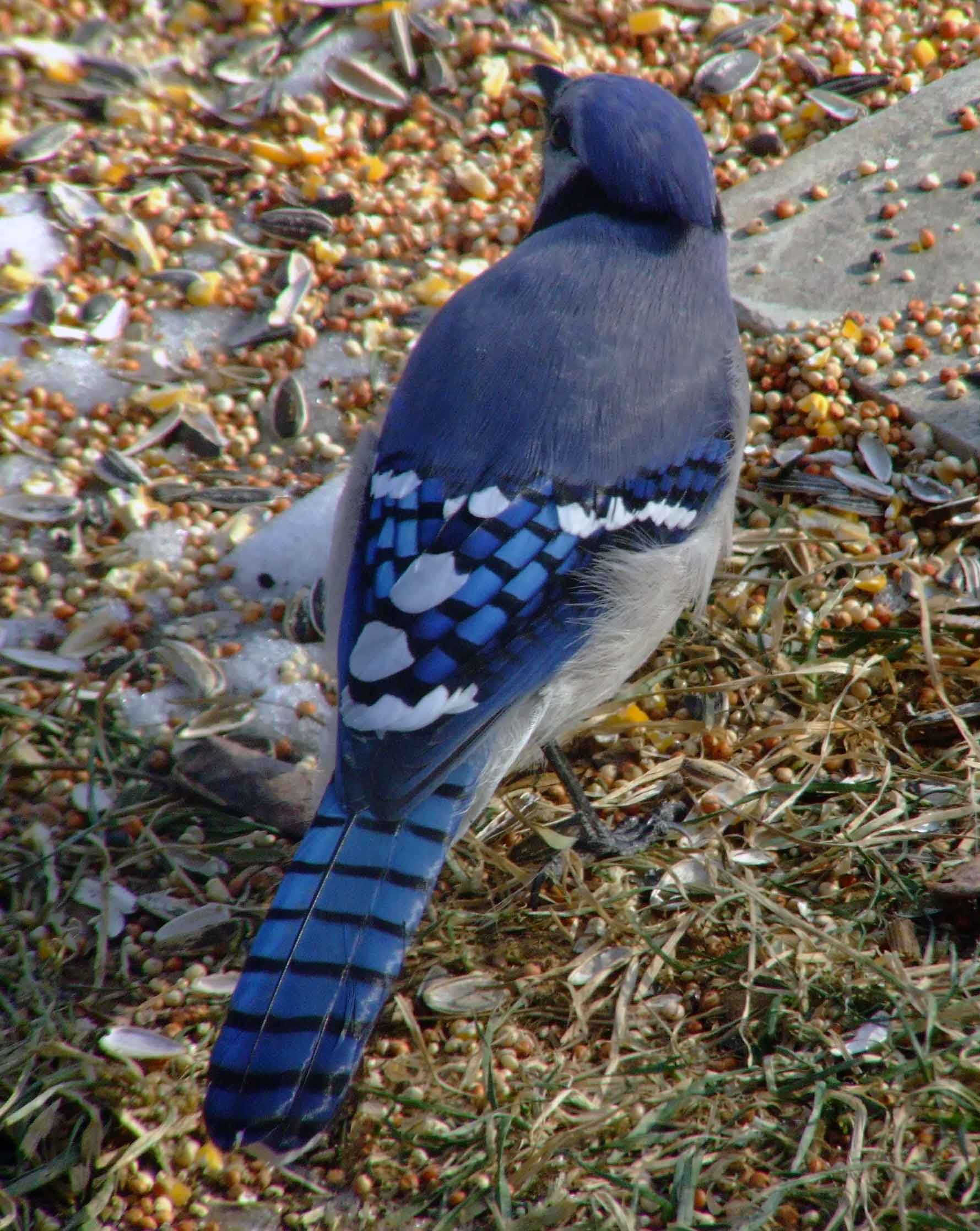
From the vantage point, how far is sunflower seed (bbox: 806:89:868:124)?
11.3 ft

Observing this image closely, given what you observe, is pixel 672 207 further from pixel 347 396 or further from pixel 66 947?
pixel 66 947

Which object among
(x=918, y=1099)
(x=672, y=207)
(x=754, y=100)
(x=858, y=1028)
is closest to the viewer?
(x=918, y=1099)

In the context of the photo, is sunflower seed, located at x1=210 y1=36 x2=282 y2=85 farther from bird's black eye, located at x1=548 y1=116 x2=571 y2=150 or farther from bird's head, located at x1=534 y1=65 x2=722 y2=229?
bird's head, located at x1=534 y1=65 x2=722 y2=229

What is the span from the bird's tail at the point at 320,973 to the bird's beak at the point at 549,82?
5.23 feet

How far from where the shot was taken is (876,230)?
3098mm

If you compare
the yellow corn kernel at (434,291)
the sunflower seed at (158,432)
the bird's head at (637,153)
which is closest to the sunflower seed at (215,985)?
the sunflower seed at (158,432)

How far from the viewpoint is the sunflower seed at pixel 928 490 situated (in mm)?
2666

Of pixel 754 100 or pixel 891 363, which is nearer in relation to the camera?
pixel 891 363

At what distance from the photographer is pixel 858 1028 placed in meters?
1.86

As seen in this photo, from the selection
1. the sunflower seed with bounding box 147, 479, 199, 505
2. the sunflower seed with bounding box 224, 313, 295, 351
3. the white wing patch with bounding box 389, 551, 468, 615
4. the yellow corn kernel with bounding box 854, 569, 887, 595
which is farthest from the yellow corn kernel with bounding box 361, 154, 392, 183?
the white wing patch with bounding box 389, 551, 468, 615

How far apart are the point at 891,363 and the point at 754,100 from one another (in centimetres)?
106

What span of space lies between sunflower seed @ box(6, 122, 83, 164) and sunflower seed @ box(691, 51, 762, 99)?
65.9 inches

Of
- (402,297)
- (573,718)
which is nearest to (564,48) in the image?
(402,297)

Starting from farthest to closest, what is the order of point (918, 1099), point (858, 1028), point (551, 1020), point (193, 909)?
point (193, 909) < point (551, 1020) < point (858, 1028) < point (918, 1099)
